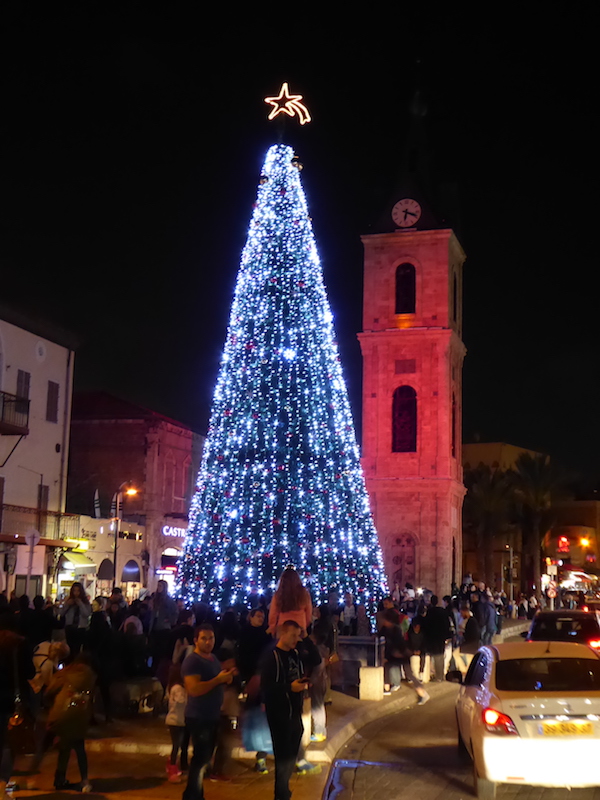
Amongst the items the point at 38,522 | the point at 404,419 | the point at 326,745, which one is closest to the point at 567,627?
the point at 326,745

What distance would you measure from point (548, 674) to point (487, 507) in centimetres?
4883

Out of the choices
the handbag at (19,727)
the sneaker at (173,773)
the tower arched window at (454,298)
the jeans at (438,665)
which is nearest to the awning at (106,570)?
the tower arched window at (454,298)

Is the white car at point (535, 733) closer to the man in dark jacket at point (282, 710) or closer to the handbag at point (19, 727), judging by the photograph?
the man in dark jacket at point (282, 710)

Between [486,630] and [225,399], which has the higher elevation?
[225,399]

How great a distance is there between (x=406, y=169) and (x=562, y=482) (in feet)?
68.7

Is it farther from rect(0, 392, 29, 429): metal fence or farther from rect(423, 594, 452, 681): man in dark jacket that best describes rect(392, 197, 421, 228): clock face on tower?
rect(423, 594, 452, 681): man in dark jacket

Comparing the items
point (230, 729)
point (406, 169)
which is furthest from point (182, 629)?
point (406, 169)

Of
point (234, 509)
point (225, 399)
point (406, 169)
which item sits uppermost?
point (406, 169)

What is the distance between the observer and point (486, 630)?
2384cm

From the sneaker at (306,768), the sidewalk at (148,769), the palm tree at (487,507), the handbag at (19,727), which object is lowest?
the sidewalk at (148,769)

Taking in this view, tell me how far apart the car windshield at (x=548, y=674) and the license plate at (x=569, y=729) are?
1.71 ft

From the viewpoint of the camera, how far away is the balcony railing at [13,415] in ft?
104

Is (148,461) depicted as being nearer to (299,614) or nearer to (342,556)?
(342,556)

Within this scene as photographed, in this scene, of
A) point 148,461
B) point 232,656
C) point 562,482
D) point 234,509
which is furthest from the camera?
point 562,482
